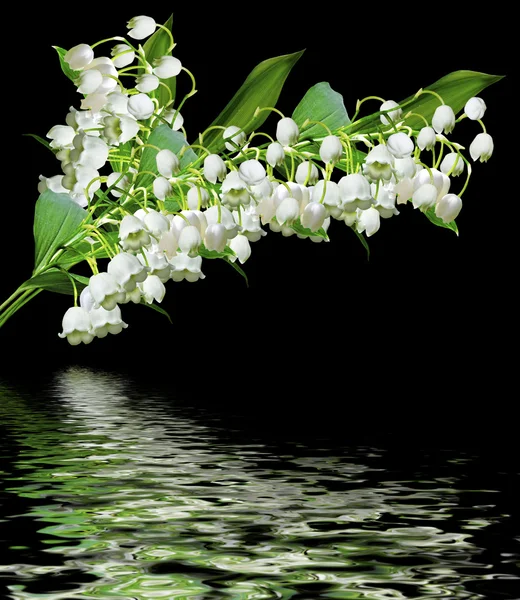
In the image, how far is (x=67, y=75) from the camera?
13.7ft

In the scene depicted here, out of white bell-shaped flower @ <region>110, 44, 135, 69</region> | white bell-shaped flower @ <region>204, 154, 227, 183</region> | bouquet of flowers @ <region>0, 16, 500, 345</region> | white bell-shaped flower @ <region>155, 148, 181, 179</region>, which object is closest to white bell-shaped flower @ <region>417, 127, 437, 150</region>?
bouquet of flowers @ <region>0, 16, 500, 345</region>

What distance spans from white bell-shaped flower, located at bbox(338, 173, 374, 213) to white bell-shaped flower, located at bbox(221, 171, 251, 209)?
1.07 ft

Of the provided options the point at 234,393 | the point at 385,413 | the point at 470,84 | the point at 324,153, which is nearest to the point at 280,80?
the point at 324,153

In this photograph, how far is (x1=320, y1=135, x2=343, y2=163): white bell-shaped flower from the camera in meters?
3.83

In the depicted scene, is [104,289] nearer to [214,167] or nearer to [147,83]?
[214,167]

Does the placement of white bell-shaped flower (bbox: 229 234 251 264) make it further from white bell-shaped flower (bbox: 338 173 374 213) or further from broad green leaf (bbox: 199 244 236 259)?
white bell-shaped flower (bbox: 338 173 374 213)

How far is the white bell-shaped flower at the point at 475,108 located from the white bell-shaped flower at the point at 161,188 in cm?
110

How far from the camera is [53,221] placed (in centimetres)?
401

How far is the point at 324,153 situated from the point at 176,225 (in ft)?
1.80

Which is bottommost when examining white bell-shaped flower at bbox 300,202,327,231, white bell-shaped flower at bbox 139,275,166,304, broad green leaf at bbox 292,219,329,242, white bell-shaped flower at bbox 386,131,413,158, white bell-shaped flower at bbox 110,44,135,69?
white bell-shaped flower at bbox 139,275,166,304

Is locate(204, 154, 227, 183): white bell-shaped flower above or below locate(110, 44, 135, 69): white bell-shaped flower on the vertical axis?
below

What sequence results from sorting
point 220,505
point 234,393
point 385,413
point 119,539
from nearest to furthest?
point 119,539 < point 220,505 < point 385,413 < point 234,393

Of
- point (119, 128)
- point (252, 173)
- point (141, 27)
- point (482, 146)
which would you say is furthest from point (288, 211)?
point (141, 27)

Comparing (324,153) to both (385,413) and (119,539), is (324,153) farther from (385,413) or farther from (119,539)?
(385,413)
